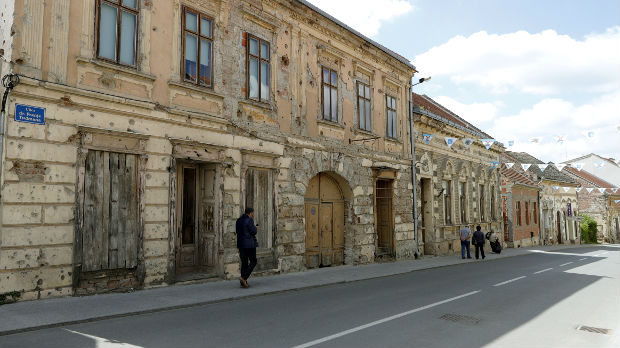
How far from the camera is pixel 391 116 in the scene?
19.2m

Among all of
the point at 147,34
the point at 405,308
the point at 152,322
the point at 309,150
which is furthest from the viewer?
the point at 309,150

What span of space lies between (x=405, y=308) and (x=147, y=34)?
26.0 ft

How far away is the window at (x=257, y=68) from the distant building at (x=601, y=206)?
47.2 m

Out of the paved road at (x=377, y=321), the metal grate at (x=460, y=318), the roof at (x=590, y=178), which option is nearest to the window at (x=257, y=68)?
the paved road at (x=377, y=321)

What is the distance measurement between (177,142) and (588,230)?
49.7m

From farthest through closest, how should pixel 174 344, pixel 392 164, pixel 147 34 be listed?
pixel 392 164 → pixel 147 34 → pixel 174 344

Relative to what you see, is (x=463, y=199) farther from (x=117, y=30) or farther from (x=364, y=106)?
(x=117, y=30)

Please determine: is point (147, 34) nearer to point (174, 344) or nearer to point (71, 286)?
point (71, 286)

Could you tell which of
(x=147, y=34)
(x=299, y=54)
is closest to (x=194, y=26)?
(x=147, y=34)

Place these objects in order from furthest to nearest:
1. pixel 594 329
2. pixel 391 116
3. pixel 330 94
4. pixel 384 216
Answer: pixel 391 116, pixel 384 216, pixel 330 94, pixel 594 329

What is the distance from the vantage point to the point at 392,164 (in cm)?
1862

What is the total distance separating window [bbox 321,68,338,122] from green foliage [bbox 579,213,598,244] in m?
42.6

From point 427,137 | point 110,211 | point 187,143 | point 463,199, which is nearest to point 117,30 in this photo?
point 187,143

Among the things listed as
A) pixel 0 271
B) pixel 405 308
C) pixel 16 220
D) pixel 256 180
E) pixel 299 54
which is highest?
pixel 299 54
